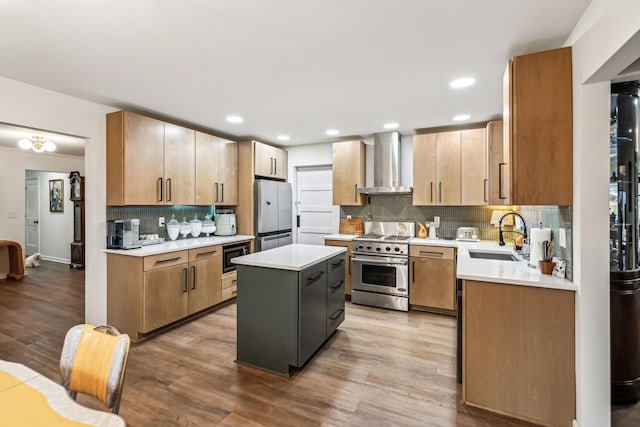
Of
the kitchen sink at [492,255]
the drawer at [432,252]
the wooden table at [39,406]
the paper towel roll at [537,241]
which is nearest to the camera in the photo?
the wooden table at [39,406]

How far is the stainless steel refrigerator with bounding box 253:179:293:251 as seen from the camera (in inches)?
176

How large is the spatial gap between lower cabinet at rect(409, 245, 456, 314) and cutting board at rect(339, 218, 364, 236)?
39.9 inches

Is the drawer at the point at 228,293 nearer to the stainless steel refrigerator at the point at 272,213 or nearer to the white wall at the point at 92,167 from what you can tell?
the stainless steel refrigerator at the point at 272,213

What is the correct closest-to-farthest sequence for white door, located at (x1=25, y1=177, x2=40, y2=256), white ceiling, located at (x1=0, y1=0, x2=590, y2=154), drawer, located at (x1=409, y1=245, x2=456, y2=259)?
1. white ceiling, located at (x1=0, y1=0, x2=590, y2=154)
2. drawer, located at (x1=409, y1=245, x2=456, y2=259)
3. white door, located at (x1=25, y1=177, x2=40, y2=256)

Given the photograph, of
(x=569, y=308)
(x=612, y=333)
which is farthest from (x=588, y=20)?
(x=612, y=333)

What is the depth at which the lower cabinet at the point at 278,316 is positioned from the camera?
232cm

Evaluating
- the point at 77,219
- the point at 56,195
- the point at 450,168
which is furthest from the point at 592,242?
the point at 56,195

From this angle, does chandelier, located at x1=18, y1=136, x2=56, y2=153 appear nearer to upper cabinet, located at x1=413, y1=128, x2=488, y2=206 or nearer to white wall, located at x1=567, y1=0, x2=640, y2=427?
upper cabinet, located at x1=413, y1=128, x2=488, y2=206

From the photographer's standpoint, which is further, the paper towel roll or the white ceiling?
the paper towel roll

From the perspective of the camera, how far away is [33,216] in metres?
7.34

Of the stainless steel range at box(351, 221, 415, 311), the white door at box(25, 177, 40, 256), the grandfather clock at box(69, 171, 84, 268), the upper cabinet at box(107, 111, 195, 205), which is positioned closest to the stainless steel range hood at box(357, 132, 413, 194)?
the stainless steel range at box(351, 221, 415, 311)

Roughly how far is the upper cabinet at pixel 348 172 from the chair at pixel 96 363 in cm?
356

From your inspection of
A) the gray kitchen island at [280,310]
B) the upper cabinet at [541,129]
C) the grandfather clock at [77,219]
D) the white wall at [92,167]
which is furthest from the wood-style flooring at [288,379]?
the grandfather clock at [77,219]

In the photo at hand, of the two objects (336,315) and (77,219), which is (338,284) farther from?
(77,219)
